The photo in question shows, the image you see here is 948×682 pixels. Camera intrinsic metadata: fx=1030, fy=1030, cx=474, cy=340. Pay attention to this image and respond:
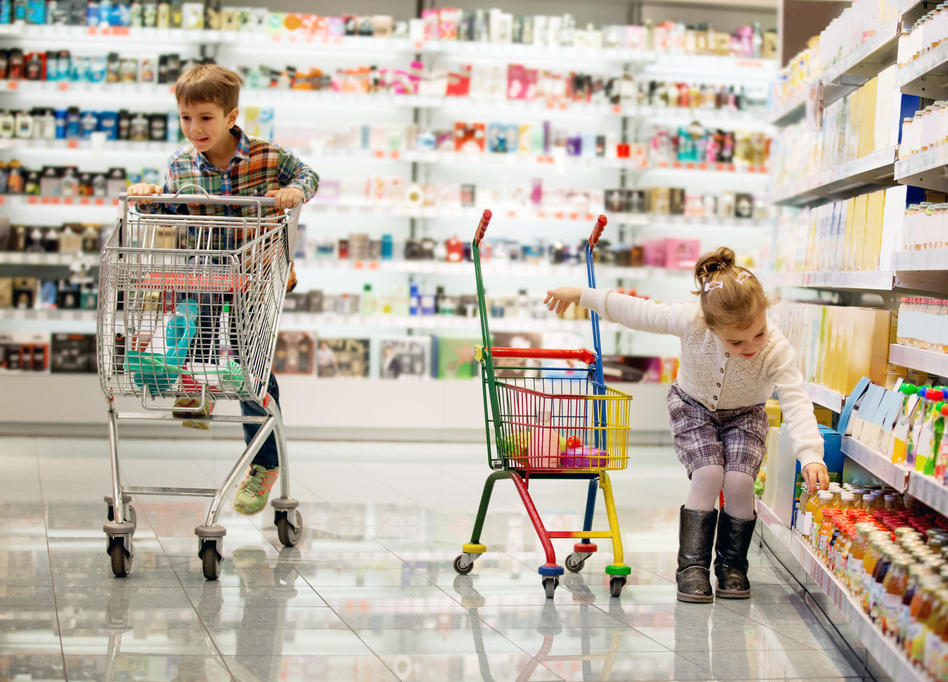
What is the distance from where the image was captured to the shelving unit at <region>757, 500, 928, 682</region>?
181cm

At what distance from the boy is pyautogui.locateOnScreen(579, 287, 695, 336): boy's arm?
935mm

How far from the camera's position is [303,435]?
5844 mm

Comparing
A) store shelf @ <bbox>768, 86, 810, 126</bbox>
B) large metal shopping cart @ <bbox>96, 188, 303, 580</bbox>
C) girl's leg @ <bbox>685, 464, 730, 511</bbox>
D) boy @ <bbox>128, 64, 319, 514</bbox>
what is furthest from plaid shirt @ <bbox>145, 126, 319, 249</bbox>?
store shelf @ <bbox>768, 86, 810, 126</bbox>

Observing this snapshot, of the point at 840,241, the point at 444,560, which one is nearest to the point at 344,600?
the point at 444,560

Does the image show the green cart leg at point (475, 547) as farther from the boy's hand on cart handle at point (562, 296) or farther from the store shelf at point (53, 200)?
the store shelf at point (53, 200)

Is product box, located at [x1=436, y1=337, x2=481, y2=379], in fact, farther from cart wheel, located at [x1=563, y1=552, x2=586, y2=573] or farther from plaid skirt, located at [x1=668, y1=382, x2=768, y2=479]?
plaid skirt, located at [x1=668, y1=382, x2=768, y2=479]

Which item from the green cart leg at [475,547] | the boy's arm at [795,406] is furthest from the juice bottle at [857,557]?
the green cart leg at [475,547]

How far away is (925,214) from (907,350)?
36cm

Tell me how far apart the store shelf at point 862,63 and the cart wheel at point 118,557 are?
253 centimetres

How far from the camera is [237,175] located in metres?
3.17

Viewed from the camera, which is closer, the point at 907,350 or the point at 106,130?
the point at 907,350

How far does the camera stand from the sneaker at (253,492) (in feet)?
10.4

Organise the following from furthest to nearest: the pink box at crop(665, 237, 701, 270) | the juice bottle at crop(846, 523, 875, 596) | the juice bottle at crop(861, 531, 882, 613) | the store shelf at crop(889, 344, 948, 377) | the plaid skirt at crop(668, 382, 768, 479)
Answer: the pink box at crop(665, 237, 701, 270), the plaid skirt at crop(668, 382, 768, 479), the store shelf at crop(889, 344, 948, 377), the juice bottle at crop(846, 523, 875, 596), the juice bottle at crop(861, 531, 882, 613)

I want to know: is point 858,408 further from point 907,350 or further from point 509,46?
point 509,46
